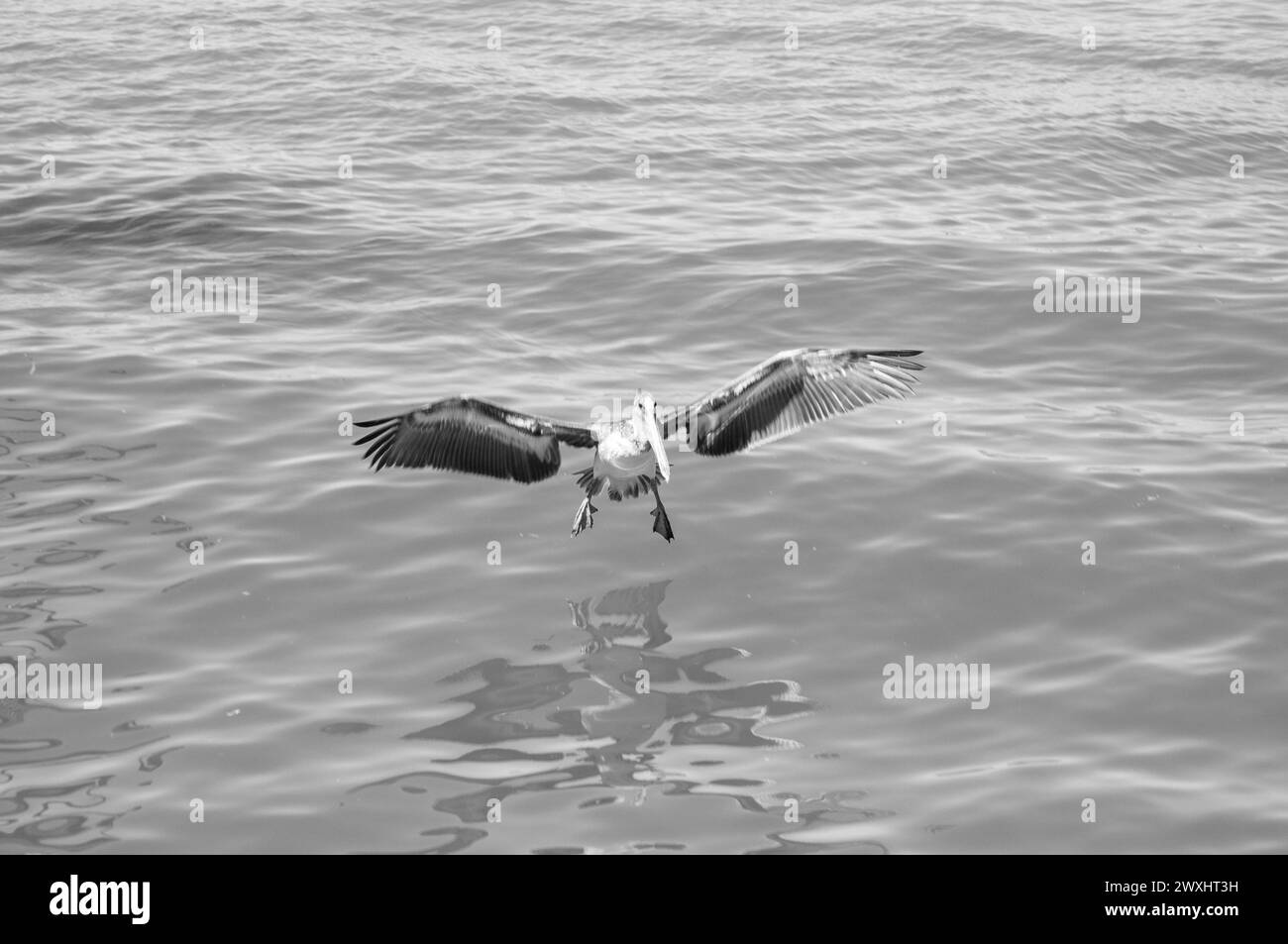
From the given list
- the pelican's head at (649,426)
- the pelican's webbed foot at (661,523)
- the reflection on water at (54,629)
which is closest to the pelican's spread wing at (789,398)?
the pelican's head at (649,426)

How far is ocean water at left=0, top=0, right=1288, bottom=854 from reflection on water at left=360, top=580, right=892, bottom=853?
3 centimetres

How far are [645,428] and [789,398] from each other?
1.24 m

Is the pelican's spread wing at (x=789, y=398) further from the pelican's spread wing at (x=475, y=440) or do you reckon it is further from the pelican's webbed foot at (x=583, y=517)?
the pelican's spread wing at (x=475, y=440)

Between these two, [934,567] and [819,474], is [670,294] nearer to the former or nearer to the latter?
[819,474]

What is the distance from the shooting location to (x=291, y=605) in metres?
10.6

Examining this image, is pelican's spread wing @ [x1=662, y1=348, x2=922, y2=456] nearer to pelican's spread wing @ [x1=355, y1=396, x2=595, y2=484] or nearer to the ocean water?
the ocean water

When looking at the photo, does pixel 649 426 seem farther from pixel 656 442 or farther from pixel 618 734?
pixel 618 734

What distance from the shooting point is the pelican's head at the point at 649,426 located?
1030 cm

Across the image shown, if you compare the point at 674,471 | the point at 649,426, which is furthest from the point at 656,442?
the point at 674,471

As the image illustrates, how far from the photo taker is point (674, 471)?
1245 centimetres

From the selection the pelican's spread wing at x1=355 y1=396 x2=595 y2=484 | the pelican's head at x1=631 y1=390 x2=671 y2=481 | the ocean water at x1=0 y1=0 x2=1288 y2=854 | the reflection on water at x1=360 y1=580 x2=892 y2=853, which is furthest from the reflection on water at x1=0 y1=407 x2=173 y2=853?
the pelican's head at x1=631 y1=390 x2=671 y2=481

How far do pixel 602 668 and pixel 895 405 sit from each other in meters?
4.72

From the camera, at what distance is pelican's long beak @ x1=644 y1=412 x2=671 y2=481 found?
10258 mm

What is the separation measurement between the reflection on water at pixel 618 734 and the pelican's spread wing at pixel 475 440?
4.13ft
